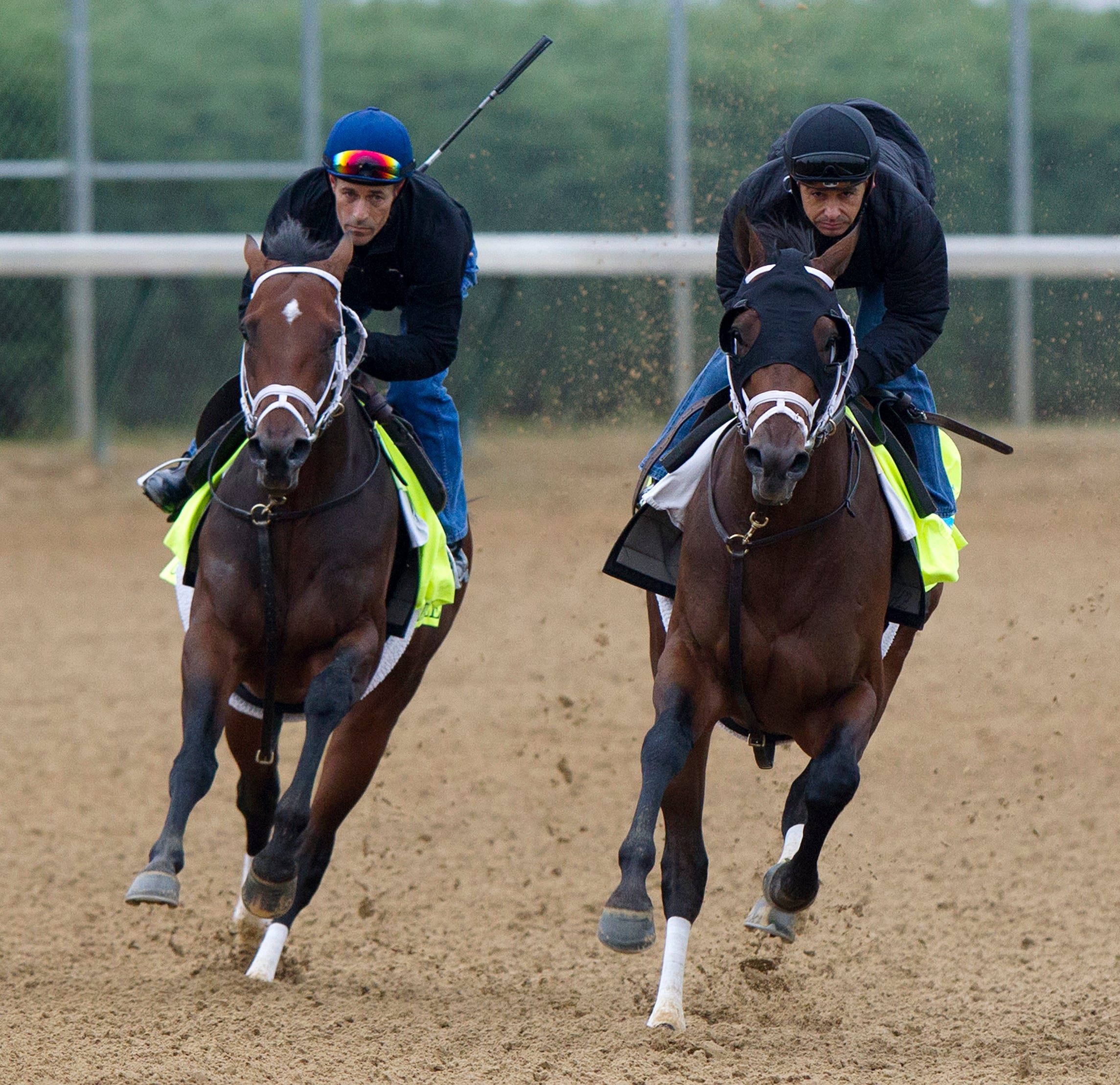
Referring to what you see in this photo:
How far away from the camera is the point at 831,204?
461cm

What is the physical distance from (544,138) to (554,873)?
9.10m

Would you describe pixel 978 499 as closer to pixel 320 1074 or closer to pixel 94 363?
pixel 94 363

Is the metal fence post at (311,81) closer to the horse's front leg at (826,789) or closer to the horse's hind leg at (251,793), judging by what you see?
the horse's hind leg at (251,793)

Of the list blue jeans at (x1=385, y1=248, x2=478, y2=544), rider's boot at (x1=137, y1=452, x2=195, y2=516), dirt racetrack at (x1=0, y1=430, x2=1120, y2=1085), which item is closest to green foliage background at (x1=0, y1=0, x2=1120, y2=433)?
dirt racetrack at (x1=0, y1=430, x2=1120, y2=1085)

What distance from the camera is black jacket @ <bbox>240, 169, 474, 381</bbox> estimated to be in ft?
17.1

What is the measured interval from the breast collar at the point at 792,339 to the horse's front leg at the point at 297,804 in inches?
55.2

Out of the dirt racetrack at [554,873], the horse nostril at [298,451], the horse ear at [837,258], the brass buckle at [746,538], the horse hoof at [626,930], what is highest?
the horse ear at [837,258]

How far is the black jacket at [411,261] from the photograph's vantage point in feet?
17.1

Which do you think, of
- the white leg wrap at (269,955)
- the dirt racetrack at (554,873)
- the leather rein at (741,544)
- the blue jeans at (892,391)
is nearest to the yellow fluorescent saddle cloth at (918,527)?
the leather rein at (741,544)

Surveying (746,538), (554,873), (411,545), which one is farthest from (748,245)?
(554,873)

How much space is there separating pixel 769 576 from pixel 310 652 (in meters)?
1.37

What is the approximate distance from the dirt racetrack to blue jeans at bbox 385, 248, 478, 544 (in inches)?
59.6

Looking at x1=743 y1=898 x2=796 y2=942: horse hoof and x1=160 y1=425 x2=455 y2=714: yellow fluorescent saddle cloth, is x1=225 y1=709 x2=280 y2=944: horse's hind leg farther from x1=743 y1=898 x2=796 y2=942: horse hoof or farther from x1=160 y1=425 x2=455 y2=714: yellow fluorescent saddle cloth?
x1=743 y1=898 x2=796 y2=942: horse hoof

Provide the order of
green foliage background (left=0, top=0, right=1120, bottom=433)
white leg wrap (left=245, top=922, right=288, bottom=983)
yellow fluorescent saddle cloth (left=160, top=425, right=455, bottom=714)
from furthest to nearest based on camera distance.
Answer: green foliage background (left=0, top=0, right=1120, bottom=433) → white leg wrap (left=245, top=922, right=288, bottom=983) → yellow fluorescent saddle cloth (left=160, top=425, right=455, bottom=714)
